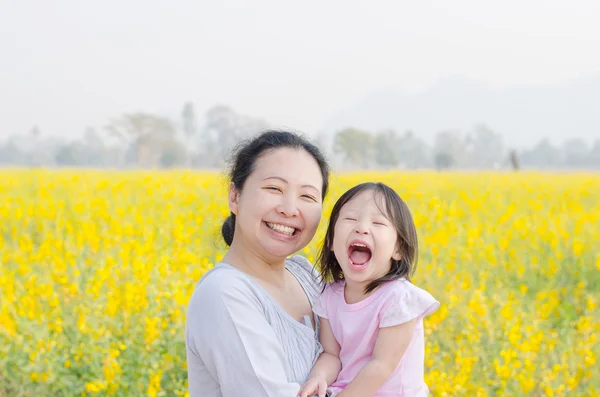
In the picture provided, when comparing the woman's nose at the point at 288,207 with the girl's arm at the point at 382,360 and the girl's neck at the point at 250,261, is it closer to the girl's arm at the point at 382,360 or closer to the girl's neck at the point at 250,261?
the girl's neck at the point at 250,261

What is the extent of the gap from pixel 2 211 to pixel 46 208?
22.3 inches

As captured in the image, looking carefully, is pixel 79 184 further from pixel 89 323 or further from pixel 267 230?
pixel 267 230

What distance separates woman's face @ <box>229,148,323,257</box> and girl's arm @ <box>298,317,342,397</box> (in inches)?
9.4

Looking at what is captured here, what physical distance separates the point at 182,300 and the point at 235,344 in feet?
6.22

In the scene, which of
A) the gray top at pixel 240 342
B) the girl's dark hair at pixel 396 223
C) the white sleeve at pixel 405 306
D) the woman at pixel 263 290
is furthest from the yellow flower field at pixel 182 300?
the white sleeve at pixel 405 306

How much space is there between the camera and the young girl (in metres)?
1.61

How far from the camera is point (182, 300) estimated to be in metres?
3.27

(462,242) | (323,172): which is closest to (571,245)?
(462,242)

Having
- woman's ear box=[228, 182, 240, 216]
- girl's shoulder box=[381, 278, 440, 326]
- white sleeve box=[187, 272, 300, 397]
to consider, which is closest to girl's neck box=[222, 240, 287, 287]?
woman's ear box=[228, 182, 240, 216]

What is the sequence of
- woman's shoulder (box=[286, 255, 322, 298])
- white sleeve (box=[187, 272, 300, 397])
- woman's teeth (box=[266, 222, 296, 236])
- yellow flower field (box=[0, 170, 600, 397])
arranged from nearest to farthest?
white sleeve (box=[187, 272, 300, 397])
woman's teeth (box=[266, 222, 296, 236])
woman's shoulder (box=[286, 255, 322, 298])
yellow flower field (box=[0, 170, 600, 397])

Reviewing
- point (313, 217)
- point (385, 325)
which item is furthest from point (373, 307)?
point (313, 217)

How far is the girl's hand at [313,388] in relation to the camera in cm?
150

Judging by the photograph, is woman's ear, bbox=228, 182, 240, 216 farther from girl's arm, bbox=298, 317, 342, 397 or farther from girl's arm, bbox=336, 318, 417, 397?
girl's arm, bbox=336, 318, 417, 397

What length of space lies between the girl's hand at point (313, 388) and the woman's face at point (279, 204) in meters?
0.33
